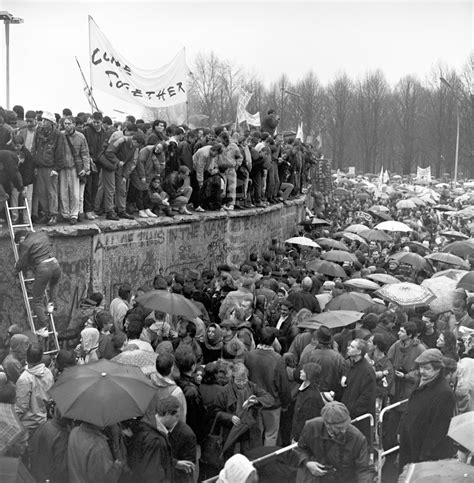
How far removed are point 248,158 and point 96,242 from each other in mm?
6539

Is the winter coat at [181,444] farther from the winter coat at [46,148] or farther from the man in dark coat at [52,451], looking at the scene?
the winter coat at [46,148]

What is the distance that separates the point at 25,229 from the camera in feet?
37.1

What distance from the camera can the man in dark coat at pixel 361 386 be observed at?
26.1 ft

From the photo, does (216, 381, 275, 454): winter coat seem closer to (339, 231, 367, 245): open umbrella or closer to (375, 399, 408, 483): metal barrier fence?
(375, 399, 408, 483): metal barrier fence

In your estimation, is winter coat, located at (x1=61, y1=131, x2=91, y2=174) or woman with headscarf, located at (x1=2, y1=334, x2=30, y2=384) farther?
winter coat, located at (x1=61, y1=131, x2=91, y2=174)

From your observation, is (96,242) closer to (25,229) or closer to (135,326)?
(25,229)

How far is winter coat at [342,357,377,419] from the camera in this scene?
26.1 feet

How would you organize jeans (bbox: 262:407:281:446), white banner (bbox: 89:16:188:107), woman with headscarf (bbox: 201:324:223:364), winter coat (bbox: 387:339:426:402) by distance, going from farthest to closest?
white banner (bbox: 89:16:188:107)
woman with headscarf (bbox: 201:324:223:364)
winter coat (bbox: 387:339:426:402)
jeans (bbox: 262:407:281:446)

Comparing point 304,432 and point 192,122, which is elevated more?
point 192,122

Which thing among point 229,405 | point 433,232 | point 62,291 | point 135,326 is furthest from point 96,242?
point 433,232

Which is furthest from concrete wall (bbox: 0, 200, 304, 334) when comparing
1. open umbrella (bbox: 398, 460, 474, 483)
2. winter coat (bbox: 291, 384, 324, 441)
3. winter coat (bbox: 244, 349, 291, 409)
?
open umbrella (bbox: 398, 460, 474, 483)

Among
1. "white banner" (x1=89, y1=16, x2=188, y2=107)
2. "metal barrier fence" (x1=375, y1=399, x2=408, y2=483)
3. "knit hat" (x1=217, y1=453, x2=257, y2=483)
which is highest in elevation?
"white banner" (x1=89, y1=16, x2=188, y2=107)

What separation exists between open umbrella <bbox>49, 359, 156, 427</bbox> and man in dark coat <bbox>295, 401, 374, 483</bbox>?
1.40m

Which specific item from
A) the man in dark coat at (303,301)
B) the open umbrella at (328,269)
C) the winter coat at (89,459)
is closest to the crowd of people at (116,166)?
the open umbrella at (328,269)
